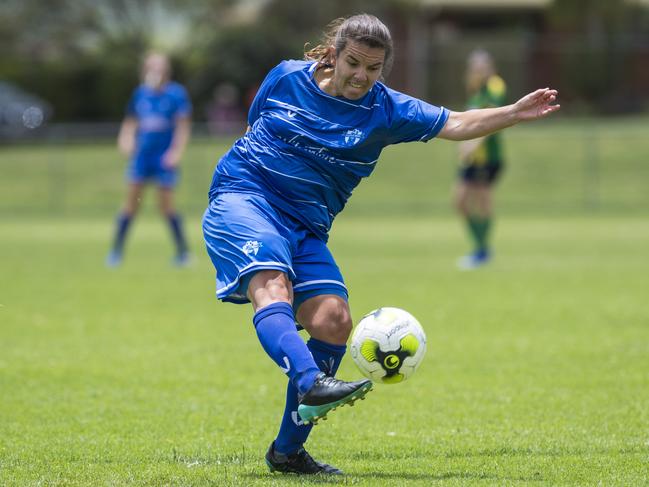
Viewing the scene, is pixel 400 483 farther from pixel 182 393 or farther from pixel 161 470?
pixel 182 393

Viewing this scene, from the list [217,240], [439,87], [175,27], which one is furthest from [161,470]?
[175,27]

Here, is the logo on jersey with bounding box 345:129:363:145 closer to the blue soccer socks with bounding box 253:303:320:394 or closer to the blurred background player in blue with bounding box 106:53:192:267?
the blue soccer socks with bounding box 253:303:320:394

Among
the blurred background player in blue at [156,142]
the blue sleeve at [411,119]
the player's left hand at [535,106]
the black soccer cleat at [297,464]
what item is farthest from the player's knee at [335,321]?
the blurred background player in blue at [156,142]

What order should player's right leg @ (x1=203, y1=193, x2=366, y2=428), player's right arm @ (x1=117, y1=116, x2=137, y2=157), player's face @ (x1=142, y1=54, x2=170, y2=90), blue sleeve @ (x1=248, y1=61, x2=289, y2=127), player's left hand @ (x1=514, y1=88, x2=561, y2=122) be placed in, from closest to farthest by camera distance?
player's right leg @ (x1=203, y1=193, x2=366, y2=428) < player's left hand @ (x1=514, y1=88, x2=561, y2=122) < blue sleeve @ (x1=248, y1=61, x2=289, y2=127) < player's right arm @ (x1=117, y1=116, x2=137, y2=157) < player's face @ (x1=142, y1=54, x2=170, y2=90)

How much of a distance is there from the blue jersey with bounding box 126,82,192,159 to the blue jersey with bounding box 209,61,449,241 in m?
9.60

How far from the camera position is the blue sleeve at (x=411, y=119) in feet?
16.9

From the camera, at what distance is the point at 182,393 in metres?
7.00

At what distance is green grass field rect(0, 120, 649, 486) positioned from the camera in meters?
5.16

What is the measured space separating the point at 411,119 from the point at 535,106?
558mm

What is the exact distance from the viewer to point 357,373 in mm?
7750

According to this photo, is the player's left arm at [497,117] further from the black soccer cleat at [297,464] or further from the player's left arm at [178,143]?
the player's left arm at [178,143]

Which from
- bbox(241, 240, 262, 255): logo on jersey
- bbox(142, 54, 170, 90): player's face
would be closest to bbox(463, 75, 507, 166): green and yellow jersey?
bbox(142, 54, 170, 90): player's face

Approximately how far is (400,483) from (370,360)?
0.52m

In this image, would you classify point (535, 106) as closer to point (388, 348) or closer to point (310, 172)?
point (310, 172)
